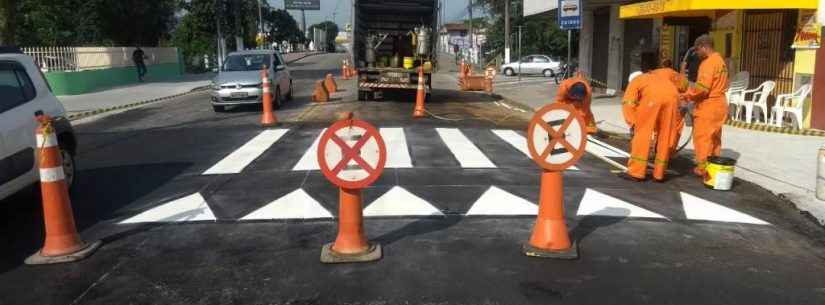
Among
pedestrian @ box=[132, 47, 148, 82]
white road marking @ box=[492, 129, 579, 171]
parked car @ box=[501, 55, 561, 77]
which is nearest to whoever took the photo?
white road marking @ box=[492, 129, 579, 171]

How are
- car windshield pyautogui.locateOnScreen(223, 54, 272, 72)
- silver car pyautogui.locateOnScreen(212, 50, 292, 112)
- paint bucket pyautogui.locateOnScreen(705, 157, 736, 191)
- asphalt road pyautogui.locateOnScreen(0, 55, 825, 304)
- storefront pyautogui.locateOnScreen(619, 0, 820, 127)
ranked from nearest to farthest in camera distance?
asphalt road pyautogui.locateOnScreen(0, 55, 825, 304), paint bucket pyautogui.locateOnScreen(705, 157, 736, 191), storefront pyautogui.locateOnScreen(619, 0, 820, 127), silver car pyautogui.locateOnScreen(212, 50, 292, 112), car windshield pyautogui.locateOnScreen(223, 54, 272, 72)

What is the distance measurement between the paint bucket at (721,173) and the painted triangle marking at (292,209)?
4.57 metres

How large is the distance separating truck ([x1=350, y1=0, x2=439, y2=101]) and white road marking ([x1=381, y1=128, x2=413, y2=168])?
668 centimetres

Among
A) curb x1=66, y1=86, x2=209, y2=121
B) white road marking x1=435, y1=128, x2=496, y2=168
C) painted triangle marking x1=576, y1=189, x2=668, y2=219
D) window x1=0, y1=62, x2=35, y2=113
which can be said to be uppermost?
window x1=0, y1=62, x2=35, y2=113

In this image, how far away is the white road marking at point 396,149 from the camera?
9.47 meters

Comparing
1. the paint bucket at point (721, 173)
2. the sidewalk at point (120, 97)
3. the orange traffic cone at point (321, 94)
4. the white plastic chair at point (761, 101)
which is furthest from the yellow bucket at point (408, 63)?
the paint bucket at point (721, 173)

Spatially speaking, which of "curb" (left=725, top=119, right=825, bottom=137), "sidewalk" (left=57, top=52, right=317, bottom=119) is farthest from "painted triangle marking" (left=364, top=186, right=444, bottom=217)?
"sidewalk" (left=57, top=52, right=317, bottom=119)

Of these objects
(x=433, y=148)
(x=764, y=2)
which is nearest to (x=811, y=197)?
(x=433, y=148)

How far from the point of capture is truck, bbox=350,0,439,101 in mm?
19609

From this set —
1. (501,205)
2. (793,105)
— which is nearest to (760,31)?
(793,105)

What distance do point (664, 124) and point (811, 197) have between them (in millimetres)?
1741

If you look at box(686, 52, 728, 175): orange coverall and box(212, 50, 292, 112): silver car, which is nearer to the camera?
box(686, 52, 728, 175): orange coverall

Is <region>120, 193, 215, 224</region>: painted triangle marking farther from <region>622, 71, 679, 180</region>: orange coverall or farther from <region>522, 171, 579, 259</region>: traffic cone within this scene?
<region>622, 71, 679, 180</region>: orange coverall

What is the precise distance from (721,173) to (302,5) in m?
99.8
